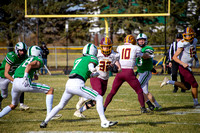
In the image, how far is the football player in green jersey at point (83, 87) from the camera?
4.78 meters

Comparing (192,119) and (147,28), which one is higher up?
(147,28)

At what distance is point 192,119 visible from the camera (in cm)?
564

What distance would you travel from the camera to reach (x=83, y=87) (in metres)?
4.83

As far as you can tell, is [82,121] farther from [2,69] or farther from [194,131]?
[2,69]

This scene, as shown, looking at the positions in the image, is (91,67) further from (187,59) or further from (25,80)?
(187,59)

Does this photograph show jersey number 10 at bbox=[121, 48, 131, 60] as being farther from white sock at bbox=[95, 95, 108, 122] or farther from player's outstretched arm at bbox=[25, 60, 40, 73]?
player's outstretched arm at bbox=[25, 60, 40, 73]

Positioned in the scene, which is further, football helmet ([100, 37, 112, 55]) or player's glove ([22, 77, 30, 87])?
football helmet ([100, 37, 112, 55])

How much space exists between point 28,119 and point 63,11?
15.8 m

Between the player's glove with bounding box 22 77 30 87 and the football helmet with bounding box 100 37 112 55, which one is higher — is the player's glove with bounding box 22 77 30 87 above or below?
below

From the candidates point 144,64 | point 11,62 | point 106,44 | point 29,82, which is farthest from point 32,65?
point 144,64

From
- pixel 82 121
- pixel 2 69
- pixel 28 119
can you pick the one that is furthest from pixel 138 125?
pixel 2 69

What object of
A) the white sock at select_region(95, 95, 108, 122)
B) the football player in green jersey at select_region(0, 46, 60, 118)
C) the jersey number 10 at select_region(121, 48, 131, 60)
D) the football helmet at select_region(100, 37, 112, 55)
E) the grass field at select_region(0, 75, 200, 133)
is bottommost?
the grass field at select_region(0, 75, 200, 133)

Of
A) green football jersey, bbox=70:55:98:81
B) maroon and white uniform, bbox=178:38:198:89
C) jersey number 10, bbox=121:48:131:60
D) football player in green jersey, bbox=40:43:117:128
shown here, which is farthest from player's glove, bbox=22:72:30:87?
maroon and white uniform, bbox=178:38:198:89

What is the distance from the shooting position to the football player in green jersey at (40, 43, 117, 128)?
478 cm
